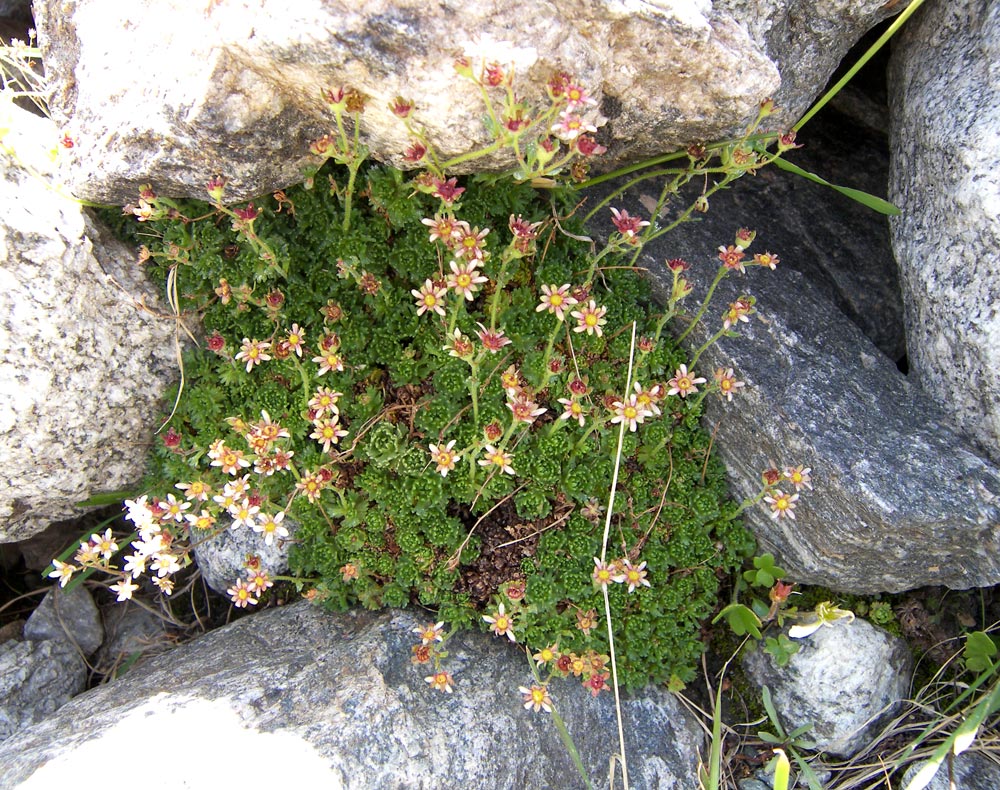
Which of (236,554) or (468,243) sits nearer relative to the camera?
(468,243)

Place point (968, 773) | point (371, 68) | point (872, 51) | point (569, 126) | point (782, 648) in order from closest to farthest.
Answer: point (569, 126) → point (371, 68) → point (872, 51) → point (968, 773) → point (782, 648)

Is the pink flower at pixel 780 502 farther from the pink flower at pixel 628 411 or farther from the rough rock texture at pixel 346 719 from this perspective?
the rough rock texture at pixel 346 719

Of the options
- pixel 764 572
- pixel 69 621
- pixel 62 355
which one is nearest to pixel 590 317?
pixel 764 572

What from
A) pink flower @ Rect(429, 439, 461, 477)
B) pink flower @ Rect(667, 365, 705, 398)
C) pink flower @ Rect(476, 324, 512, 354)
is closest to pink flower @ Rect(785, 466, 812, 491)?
pink flower @ Rect(667, 365, 705, 398)

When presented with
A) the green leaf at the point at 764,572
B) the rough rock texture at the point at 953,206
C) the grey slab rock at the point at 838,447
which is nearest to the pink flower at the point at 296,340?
the grey slab rock at the point at 838,447

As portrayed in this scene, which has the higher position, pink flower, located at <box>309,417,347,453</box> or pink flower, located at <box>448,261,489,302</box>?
pink flower, located at <box>448,261,489,302</box>

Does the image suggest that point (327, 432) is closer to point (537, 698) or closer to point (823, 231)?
point (537, 698)

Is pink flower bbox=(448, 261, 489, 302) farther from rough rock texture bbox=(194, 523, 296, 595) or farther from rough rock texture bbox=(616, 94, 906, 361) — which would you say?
rough rock texture bbox=(194, 523, 296, 595)
